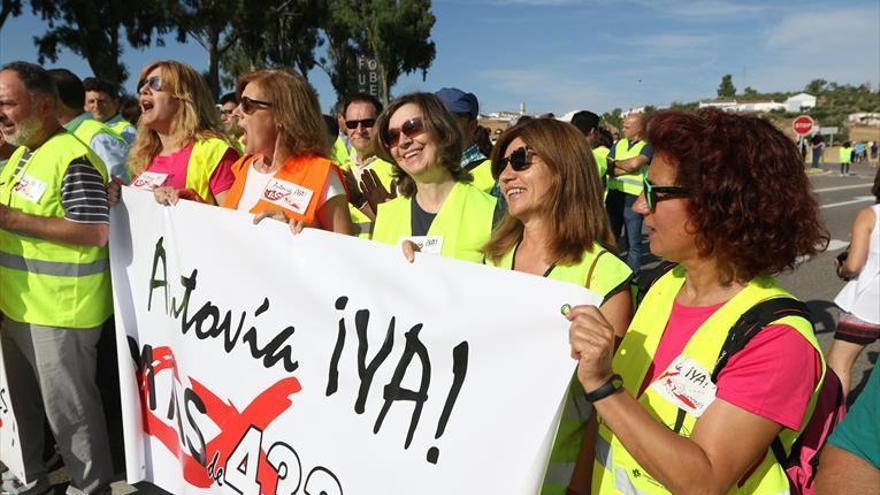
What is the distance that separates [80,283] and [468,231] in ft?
5.26

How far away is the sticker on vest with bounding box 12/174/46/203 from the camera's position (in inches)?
89.3

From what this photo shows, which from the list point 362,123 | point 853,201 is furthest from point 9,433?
point 853,201

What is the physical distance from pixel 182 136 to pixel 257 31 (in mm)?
28833

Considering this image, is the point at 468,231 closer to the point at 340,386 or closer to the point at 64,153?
the point at 340,386

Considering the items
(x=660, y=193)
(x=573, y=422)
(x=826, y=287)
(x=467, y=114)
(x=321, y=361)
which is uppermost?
(x=467, y=114)

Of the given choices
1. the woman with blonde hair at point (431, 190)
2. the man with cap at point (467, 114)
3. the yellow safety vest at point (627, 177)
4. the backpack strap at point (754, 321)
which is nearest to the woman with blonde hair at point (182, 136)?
the woman with blonde hair at point (431, 190)

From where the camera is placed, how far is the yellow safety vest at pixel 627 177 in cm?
663

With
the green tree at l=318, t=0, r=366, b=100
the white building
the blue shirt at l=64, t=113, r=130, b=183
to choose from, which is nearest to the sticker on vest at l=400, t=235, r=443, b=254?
the blue shirt at l=64, t=113, r=130, b=183

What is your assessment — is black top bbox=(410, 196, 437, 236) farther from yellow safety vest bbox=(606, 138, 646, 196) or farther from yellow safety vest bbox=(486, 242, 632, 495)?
yellow safety vest bbox=(606, 138, 646, 196)

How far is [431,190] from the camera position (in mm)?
2406

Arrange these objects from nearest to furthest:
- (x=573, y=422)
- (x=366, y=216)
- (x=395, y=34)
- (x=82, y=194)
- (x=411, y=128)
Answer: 1. (x=573, y=422)
2. (x=82, y=194)
3. (x=411, y=128)
4. (x=366, y=216)
5. (x=395, y=34)

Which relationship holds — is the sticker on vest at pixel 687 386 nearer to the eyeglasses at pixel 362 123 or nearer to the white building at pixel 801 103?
the eyeglasses at pixel 362 123

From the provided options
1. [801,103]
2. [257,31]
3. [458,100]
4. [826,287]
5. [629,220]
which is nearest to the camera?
[458,100]

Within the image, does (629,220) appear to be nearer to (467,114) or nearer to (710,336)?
(467,114)
